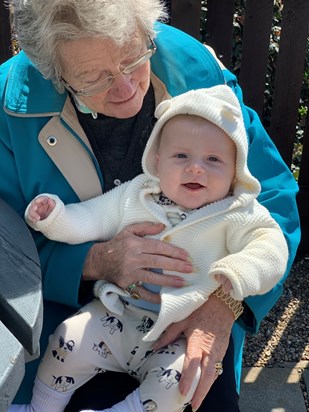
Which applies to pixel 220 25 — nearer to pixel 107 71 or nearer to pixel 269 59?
pixel 269 59

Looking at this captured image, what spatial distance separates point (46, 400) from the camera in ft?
7.25

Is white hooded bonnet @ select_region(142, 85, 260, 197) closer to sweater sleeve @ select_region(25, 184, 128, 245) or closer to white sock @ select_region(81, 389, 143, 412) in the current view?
sweater sleeve @ select_region(25, 184, 128, 245)

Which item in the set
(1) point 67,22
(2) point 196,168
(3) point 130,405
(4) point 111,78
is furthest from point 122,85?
(3) point 130,405

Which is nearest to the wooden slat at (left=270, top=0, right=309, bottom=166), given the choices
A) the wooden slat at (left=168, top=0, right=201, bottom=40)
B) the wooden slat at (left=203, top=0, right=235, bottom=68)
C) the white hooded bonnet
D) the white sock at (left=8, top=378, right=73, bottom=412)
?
the wooden slat at (left=203, top=0, right=235, bottom=68)

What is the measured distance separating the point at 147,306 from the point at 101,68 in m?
0.78

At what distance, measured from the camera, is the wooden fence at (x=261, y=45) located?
398 cm

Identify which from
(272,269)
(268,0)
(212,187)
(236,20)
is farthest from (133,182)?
(236,20)

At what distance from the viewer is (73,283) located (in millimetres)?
2326

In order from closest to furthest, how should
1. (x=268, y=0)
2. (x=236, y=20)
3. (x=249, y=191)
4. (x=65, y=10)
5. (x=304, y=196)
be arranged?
(x=65, y=10)
(x=249, y=191)
(x=268, y=0)
(x=304, y=196)
(x=236, y=20)

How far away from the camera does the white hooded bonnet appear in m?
2.16

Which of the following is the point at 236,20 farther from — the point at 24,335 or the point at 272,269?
the point at 24,335

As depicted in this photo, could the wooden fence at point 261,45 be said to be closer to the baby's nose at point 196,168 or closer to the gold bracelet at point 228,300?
the baby's nose at point 196,168

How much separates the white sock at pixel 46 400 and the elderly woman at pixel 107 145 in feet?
0.13

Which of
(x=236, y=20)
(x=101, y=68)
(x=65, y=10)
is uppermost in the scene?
(x=65, y=10)
